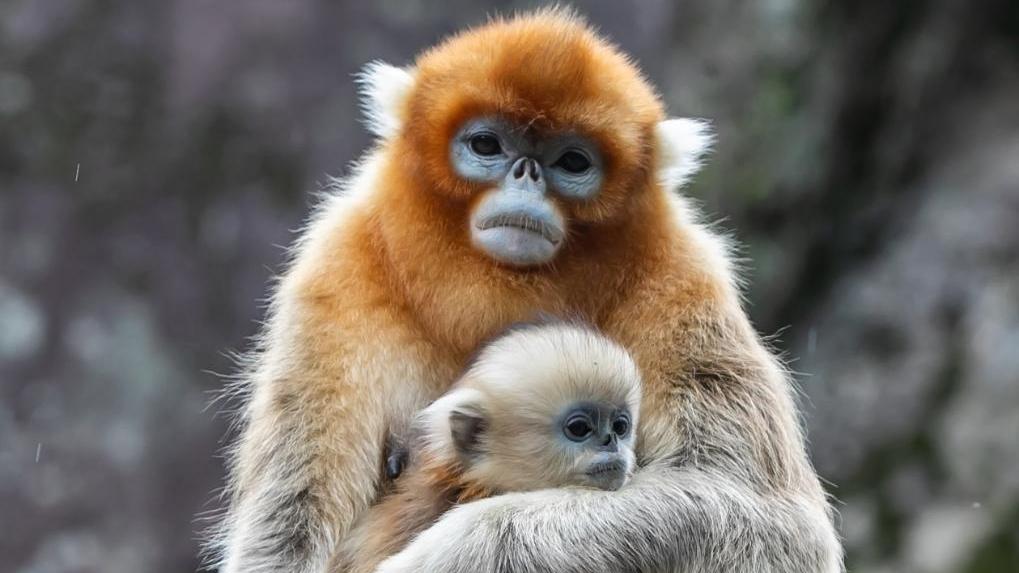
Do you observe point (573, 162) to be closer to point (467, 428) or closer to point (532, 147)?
point (532, 147)

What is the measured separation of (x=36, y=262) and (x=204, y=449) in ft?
6.11

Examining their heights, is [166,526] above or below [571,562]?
below

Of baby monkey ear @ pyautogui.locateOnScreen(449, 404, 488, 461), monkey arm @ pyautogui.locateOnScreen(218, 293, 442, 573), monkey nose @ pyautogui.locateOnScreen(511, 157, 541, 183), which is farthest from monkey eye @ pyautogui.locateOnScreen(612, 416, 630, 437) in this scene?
monkey nose @ pyautogui.locateOnScreen(511, 157, 541, 183)

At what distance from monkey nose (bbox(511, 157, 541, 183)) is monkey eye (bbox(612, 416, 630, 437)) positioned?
2.79 feet

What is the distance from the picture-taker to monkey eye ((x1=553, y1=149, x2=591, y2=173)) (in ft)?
16.5

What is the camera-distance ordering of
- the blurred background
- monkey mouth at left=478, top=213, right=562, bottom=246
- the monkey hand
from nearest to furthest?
1. the monkey hand
2. monkey mouth at left=478, top=213, right=562, bottom=246
3. the blurred background

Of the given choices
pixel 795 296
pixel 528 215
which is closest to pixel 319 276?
pixel 528 215

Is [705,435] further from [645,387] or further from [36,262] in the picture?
[36,262]

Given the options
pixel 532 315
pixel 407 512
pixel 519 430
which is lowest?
pixel 407 512

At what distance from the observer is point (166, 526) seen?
11.0 meters

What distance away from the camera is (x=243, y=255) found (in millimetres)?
11156

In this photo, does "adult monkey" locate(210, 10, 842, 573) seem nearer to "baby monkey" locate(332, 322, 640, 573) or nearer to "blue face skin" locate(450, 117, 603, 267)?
"blue face skin" locate(450, 117, 603, 267)

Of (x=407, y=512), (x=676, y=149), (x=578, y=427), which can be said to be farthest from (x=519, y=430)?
(x=676, y=149)

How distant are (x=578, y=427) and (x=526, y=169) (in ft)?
2.91
